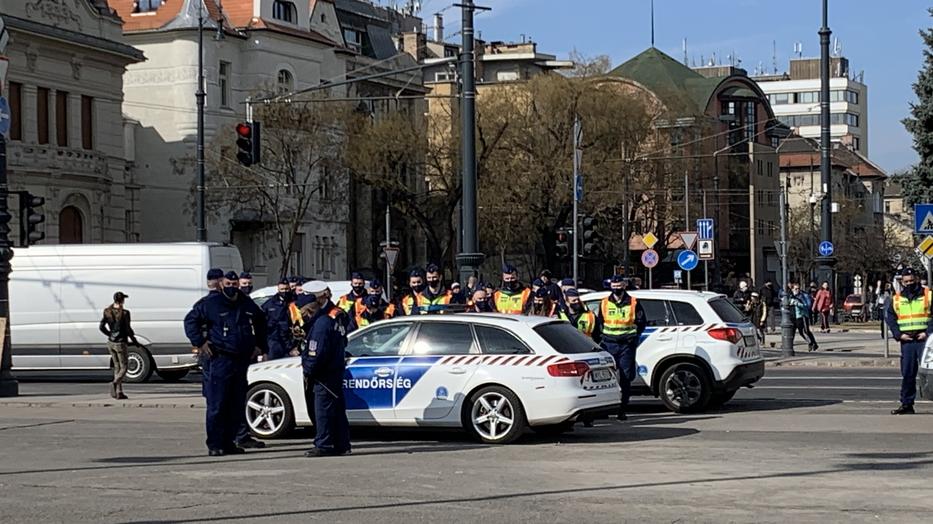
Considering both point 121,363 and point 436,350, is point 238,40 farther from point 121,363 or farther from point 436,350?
point 436,350

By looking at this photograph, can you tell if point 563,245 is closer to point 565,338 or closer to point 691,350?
point 691,350

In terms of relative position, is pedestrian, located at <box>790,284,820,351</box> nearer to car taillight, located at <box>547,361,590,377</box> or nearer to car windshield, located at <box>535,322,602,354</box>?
car windshield, located at <box>535,322,602,354</box>

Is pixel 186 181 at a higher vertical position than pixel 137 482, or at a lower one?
higher

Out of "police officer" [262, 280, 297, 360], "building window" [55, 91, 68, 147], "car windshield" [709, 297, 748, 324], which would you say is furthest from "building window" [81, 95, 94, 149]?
"car windshield" [709, 297, 748, 324]

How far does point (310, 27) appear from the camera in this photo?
229ft

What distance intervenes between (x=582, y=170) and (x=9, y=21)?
22258 millimetres

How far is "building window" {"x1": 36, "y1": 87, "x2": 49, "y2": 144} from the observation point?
50.1 meters

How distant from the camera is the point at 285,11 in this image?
2687 inches

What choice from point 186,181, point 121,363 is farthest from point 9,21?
point 121,363

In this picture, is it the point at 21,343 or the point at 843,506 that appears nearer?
the point at 843,506

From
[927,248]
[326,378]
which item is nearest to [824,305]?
[927,248]

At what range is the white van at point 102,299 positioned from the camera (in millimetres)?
28375

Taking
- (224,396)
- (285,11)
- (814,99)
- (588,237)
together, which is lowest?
(224,396)

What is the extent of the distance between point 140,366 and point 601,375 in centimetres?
1436
